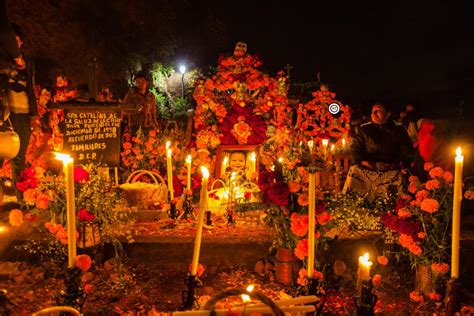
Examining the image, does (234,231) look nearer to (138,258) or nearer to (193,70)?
(138,258)

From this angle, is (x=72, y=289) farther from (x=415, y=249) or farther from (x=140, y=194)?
(x=140, y=194)

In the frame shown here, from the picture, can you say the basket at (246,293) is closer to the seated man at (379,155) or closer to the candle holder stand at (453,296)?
the candle holder stand at (453,296)

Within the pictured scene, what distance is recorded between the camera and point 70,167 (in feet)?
8.20

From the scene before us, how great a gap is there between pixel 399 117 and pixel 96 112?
4.56 meters

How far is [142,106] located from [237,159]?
201 cm

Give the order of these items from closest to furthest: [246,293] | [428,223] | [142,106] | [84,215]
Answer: [246,293] < [428,223] < [84,215] < [142,106]

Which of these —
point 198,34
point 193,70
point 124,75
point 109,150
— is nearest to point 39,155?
point 109,150

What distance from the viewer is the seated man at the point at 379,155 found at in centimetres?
471

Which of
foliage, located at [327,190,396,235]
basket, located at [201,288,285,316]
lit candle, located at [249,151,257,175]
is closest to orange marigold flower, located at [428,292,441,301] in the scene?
foliage, located at [327,190,396,235]

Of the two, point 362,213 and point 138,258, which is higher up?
point 362,213

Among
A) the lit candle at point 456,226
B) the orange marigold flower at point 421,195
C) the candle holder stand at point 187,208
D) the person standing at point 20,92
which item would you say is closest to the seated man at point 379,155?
the orange marigold flower at point 421,195

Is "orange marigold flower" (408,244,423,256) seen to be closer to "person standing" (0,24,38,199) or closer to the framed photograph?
the framed photograph

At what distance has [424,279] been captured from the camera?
346 cm

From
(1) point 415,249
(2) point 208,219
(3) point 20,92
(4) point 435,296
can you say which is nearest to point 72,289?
(3) point 20,92
